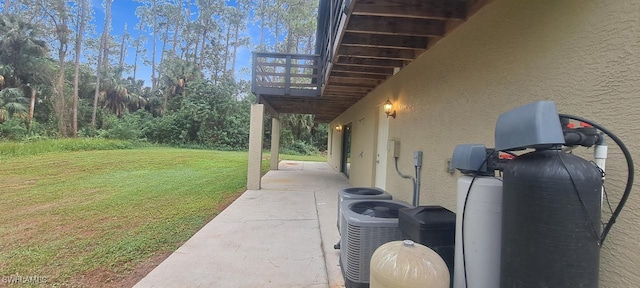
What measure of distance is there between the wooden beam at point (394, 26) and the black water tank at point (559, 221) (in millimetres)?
2006

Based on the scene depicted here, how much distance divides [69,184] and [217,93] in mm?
16671

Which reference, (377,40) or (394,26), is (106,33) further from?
(394,26)

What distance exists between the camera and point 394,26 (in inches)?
108

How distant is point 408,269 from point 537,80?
1365 millimetres

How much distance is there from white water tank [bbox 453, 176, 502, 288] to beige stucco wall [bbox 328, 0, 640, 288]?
0.44 m

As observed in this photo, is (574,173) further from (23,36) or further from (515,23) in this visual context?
(23,36)

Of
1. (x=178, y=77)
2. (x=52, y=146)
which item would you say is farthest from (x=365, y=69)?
(x=178, y=77)

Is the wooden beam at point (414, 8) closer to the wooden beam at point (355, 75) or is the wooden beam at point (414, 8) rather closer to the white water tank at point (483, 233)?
the white water tank at point (483, 233)

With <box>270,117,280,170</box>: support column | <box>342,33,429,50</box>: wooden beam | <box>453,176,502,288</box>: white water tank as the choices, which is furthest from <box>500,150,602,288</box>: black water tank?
<box>270,117,280,170</box>: support column

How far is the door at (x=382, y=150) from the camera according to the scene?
494 cm

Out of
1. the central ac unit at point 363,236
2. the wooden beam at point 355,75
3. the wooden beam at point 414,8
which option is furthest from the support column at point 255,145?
the wooden beam at point 414,8

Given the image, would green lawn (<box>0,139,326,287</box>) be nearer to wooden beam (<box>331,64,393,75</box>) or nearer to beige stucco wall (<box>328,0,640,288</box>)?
wooden beam (<box>331,64,393,75</box>)

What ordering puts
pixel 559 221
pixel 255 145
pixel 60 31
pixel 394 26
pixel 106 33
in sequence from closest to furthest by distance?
pixel 559 221
pixel 394 26
pixel 255 145
pixel 60 31
pixel 106 33

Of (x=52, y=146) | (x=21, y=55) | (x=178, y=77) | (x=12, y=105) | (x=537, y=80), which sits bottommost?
(x=52, y=146)
